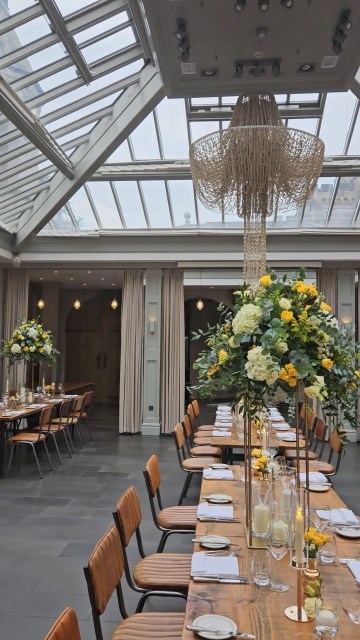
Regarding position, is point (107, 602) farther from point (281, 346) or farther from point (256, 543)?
point (281, 346)

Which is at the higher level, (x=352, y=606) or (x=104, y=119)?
(x=104, y=119)

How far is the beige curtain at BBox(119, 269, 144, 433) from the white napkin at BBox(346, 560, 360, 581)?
27.8ft

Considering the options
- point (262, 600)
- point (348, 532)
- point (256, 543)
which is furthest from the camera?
point (348, 532)

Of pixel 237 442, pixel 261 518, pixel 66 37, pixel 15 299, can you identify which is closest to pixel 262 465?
pixel 261 518

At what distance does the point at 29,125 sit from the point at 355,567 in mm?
5783

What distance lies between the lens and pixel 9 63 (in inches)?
205

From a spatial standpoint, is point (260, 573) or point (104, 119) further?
point (104, 119)

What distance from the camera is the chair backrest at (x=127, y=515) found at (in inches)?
113

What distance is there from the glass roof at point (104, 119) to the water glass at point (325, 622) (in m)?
5.25

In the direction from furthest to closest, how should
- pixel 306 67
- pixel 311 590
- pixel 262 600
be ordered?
pixel 306 67 → pixel 262 600 → pixel 311 590

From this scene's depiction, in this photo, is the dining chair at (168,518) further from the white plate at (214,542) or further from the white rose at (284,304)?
the white rose at (284,304)

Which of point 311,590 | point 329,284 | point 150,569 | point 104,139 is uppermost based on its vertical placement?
point 104,139

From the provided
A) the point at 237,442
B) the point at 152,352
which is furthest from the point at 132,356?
the point at 237,442

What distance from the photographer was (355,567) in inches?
91.0
